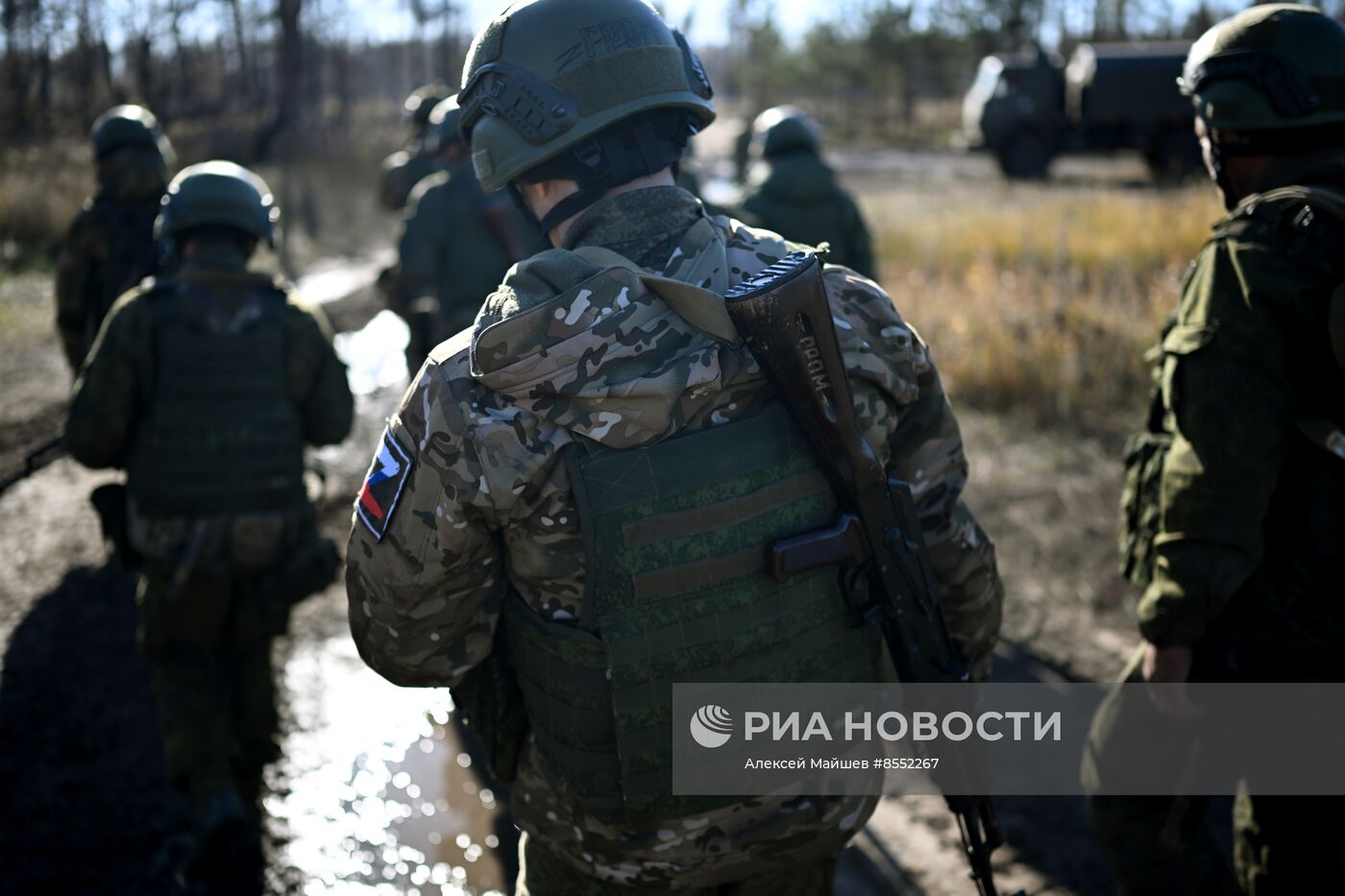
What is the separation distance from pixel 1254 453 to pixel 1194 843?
931mm

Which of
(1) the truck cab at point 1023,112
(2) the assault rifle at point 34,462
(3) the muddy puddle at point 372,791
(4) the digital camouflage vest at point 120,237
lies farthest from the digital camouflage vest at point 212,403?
(1) the truck cab at point 1023,112

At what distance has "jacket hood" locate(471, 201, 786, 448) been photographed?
171 centimetres

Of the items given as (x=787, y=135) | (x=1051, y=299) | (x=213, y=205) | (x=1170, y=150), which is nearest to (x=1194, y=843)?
(x=213, y=205)

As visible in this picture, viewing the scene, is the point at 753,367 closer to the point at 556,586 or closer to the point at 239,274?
the point at 556,586

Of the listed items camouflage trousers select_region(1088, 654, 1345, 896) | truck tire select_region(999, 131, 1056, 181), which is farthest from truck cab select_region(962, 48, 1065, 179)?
camouflage trousers select_region(1088, 654, 1345, 896)

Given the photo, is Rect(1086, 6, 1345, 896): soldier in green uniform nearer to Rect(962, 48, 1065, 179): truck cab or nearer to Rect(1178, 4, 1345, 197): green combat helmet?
Rect(1178, 4, 1345, 197): green combat helmet

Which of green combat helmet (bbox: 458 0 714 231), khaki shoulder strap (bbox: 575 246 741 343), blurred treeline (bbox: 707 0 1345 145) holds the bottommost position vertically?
blurred treeline (bbox: 707 0 1345 145)

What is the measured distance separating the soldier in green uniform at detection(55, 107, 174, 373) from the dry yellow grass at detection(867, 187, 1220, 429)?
183 inches

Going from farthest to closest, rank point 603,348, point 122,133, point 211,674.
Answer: point 122,133
point 211,674
point 603,348

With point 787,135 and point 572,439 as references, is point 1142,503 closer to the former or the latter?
point 572,439

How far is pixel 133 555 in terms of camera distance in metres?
3.40

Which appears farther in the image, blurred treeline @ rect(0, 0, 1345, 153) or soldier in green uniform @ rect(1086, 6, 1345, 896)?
blurred treeline @ rect(0, 0, 1345, 153)

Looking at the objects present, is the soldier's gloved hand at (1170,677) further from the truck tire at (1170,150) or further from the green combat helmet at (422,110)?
the truck tire at (1170,150)

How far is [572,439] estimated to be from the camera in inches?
68.4
